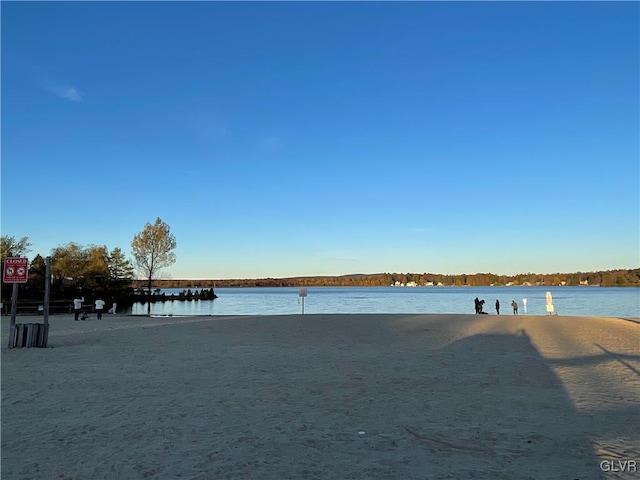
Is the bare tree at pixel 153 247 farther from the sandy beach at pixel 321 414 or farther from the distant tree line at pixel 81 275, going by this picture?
the sandy beach at pixel 321 414

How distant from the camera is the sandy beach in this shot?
15.8 feet

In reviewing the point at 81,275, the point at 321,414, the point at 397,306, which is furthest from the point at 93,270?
the point at 321,414

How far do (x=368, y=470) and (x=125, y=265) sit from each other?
65123 mm

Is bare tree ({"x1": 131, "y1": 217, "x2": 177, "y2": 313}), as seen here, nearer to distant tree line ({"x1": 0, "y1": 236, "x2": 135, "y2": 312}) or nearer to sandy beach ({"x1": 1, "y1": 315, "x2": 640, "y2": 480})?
distant tree line ({"x1": 0, "y1": 236, "x2": 135, "y2": 312})

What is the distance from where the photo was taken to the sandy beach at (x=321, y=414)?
480 centimetres

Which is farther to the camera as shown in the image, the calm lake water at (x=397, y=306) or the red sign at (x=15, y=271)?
the calm lake water at (x=397, y=306)

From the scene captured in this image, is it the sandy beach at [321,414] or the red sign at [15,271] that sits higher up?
the red sign at [15,271]

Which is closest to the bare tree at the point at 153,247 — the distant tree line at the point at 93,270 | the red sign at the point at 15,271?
the distant tree line at the point at 93,270

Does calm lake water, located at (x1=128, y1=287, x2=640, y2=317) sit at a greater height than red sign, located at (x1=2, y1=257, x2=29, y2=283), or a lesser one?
lesser

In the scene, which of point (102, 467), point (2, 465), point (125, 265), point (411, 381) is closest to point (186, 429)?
point (102, 467)

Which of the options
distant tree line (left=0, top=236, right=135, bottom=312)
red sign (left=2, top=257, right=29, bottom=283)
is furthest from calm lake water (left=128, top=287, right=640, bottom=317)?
red sign (left=2, top=257, right=29, bottom=283)

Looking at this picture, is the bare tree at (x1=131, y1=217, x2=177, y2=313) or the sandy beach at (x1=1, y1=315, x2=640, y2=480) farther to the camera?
the bare tree at (x1=131, y1=217, x2=177, y2=313)

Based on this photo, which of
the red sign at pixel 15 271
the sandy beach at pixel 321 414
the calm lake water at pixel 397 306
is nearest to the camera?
the sandy beach at pixel 321 414

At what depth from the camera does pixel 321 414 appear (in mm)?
6762
